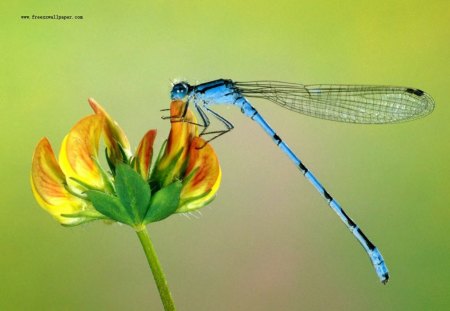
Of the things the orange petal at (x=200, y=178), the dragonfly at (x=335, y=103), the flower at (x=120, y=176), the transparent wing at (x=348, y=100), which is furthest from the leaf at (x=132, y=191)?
the transparent wing at (x=348, y=100)

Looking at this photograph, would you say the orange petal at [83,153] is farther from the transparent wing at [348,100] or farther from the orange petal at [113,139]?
the transparent wing at [348,100]

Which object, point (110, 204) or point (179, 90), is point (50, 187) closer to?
point (110, 204)

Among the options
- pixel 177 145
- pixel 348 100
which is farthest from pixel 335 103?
pixel 177 145

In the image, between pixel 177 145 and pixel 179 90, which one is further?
pixel 179 90

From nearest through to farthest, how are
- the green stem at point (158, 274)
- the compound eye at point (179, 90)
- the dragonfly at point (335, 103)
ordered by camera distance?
the green stem at point (158, 274) < the compound eye at point (179, 90) < the dragonfly at point (335, 103)

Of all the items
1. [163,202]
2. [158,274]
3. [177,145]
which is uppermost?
[177,145]

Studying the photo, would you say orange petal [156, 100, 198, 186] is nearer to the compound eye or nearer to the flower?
the flower
